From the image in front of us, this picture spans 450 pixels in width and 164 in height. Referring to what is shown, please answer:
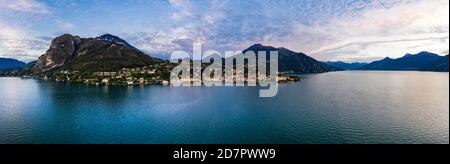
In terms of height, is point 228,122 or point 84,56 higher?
point 84,56

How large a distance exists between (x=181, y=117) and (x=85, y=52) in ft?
525

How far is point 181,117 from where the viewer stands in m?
41.2

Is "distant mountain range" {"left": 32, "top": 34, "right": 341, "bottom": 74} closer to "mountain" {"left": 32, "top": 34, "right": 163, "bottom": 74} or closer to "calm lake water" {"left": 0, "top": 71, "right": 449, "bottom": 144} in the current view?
"mountain" {"left": 32, "top": 34, "right": 163, "bottom": 74}

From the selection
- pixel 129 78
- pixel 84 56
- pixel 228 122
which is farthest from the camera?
pixel 84 56

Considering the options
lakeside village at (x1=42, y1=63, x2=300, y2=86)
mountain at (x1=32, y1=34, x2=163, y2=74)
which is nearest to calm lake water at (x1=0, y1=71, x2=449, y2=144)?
lakeside village at (x1=42, y1=63, x2=300, y2=86)

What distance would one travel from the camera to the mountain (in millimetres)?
154825

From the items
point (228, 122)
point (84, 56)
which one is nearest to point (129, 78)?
point (228, 122)

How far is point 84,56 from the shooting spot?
174625 mm

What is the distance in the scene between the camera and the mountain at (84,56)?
15482 centimetres

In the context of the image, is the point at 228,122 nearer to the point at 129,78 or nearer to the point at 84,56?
the point at 129,78

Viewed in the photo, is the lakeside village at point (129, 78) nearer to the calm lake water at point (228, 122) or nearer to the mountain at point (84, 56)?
the mountain at point (84, 56)

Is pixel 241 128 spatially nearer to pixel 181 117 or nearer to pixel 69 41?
pixel 181 117

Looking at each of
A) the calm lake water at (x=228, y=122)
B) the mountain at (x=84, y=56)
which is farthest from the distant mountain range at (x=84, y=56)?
the calm lake water at (x=228, y=122)

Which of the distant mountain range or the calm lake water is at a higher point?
the distant mountain range
